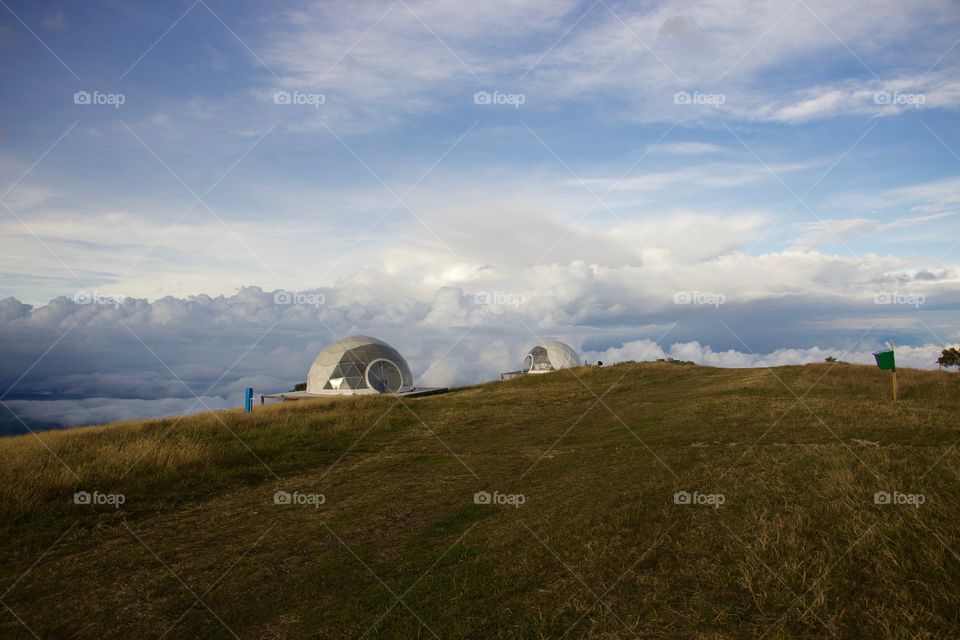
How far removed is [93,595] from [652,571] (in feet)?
19.0

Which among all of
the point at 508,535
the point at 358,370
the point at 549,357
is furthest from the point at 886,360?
the point at 549,357

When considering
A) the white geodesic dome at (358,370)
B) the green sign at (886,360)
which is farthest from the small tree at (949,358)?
the white geodesic dome at (358,370)

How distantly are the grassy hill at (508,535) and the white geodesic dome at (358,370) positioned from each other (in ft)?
71.2

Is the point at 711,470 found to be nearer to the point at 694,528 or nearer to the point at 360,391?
the point at 694,528

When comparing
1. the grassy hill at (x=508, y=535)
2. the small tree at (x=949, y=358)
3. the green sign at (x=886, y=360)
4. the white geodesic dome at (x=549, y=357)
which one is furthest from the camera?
the white geodesic dome at (x=549, y=357)

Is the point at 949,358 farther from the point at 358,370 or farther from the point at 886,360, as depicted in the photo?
the point at 358,370

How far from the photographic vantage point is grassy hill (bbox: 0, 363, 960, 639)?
4809 mm

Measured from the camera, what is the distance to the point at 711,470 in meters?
8.77

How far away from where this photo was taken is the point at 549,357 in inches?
1981

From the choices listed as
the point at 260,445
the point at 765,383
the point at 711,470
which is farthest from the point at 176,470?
the point at 765,383

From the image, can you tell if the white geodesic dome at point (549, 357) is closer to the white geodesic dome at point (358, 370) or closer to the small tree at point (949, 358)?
the white geodesic dome at point (358, 370)

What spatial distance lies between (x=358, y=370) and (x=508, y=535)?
102ft

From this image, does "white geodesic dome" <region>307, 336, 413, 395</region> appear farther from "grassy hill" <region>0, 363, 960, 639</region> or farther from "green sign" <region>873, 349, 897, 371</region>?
"green sign" <region>873, 349, 897, 371</region>

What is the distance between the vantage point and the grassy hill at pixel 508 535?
4.81 metres
